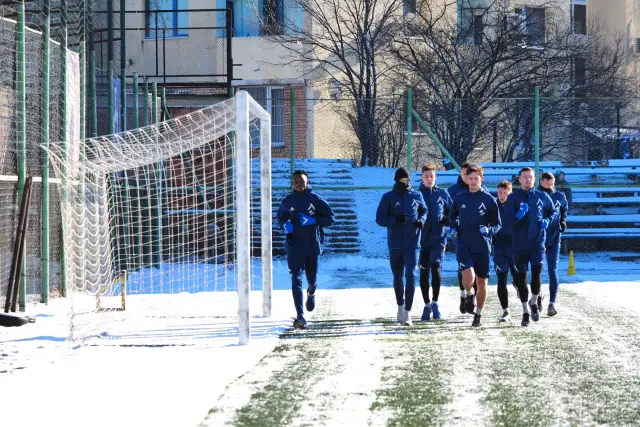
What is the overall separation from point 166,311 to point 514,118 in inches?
573

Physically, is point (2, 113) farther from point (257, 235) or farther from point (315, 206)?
point (257, 235)

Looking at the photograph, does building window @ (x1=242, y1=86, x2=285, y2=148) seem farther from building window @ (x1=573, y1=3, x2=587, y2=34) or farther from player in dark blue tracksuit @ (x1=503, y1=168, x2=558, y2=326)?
building window @ (x1=573, y1=3, x2=587, y2=34)

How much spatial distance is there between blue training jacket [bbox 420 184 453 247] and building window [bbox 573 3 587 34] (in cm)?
2947

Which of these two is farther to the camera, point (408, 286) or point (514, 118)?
point (514, 118)

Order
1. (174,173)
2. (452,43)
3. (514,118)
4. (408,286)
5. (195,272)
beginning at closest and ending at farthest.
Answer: (408,286) → (195,272) → (174,173) → (514,118) → (452,43)

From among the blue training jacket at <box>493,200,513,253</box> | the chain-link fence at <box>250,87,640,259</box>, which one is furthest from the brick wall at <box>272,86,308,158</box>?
the blue training jacket at <box>493,200,513,253</box>

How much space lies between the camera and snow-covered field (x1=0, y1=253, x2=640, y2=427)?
675cm

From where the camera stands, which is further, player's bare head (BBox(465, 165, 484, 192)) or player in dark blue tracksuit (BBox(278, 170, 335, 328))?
player in dark blue tracksuit (BBox(278, 170, 335, 328))

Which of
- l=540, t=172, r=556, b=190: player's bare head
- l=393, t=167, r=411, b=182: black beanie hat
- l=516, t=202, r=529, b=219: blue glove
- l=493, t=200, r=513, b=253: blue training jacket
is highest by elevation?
l=393, t=167, r=411, b=182: black beanie hat

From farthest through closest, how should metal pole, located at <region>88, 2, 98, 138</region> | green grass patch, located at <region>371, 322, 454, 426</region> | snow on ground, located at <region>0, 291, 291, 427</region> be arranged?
1. metal pole, located at <region>88, 2, 98, 138</region>
2. snow on ground, located at <region>0, 291, 291, 427</region>
3. green grass patch, located at <region>371, 322, 454, 426</region>

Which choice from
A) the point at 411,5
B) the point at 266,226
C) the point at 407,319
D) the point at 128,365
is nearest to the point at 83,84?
the point at 266,226

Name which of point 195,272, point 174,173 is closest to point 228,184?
point 174,173

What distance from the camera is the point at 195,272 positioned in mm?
19625

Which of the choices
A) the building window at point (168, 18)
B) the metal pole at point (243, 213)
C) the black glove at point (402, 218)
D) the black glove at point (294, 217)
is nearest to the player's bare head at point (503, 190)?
the black glove at point (402, 218)
